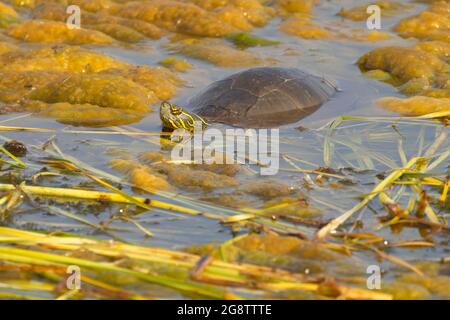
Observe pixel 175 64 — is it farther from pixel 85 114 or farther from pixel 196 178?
pixel 196 178

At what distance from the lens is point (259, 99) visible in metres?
5.52

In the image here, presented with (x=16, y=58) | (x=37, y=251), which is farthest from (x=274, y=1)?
(x=37, y=251)

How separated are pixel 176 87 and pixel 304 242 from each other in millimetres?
3023

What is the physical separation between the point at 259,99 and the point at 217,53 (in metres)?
1.51

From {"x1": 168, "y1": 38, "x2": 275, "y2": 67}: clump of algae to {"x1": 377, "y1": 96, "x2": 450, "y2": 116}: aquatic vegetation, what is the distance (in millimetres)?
1426

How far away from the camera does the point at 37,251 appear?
127 inches

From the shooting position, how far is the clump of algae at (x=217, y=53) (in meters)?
6.78

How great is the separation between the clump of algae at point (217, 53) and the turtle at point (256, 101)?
3.15ft

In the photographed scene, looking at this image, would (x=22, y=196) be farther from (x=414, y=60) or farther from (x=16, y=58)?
(x=414, y=60)

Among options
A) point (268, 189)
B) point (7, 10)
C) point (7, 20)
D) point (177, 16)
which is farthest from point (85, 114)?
point (7, 10)

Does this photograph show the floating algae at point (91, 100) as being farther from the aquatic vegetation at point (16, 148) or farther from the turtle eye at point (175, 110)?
the aquatic vegetation at point (16, 148)

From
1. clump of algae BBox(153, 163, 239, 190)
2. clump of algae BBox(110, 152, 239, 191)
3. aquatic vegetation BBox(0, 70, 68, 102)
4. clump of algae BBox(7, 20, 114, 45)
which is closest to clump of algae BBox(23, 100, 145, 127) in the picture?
aquatic vegetation BBox(0, 70, 68, 102)
